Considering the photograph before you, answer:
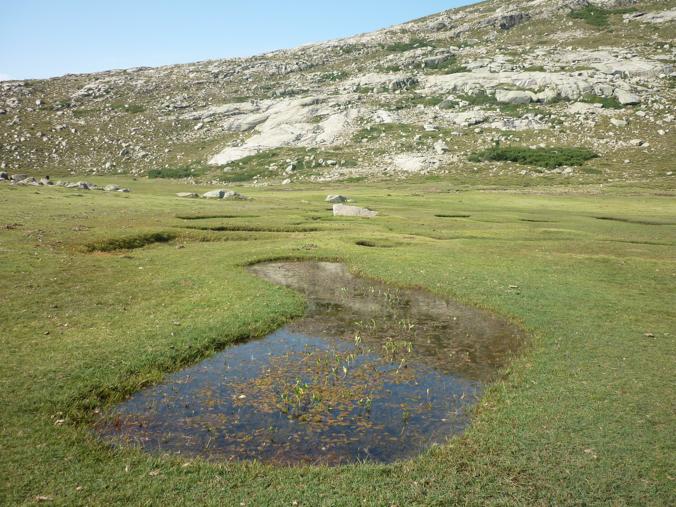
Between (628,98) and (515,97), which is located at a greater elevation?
(515,97)

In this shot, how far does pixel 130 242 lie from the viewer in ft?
131

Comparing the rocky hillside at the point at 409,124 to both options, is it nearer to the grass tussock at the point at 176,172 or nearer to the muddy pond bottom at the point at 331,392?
the grass tussock at the point at 176,172

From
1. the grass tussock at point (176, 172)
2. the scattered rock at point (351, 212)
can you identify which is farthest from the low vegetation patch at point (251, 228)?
the grass tussock at point (176, 172)

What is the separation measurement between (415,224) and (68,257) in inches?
1495

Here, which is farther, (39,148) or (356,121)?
(356,121)

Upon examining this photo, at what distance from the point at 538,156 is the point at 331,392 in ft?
424

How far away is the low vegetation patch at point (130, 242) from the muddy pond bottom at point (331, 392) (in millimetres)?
21051

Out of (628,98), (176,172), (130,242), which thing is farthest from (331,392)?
(628,98)

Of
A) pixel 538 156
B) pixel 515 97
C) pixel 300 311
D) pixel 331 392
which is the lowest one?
pixel 538 156

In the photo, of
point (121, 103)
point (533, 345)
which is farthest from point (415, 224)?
point (121, 103)

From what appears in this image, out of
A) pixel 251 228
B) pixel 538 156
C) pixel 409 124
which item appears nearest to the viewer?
pixel 251 228

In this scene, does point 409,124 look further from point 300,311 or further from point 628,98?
point 300,311

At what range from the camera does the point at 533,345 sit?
68.5 ft

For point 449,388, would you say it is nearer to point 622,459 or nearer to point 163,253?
point 622,459
